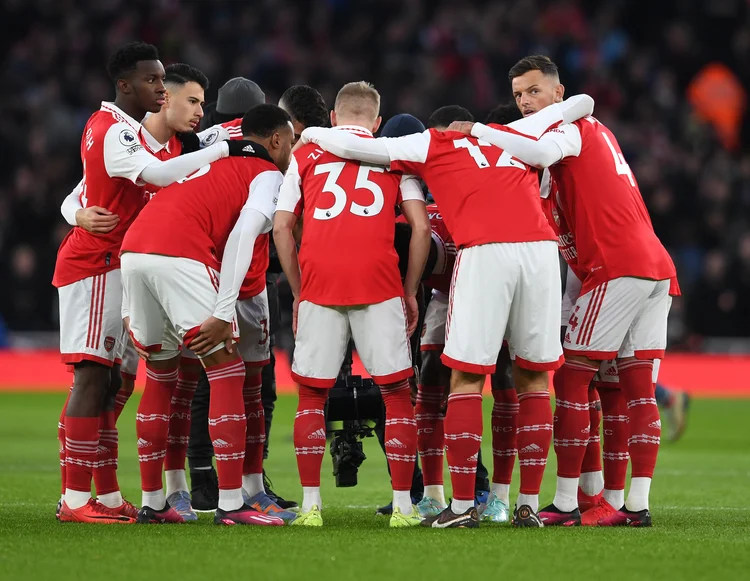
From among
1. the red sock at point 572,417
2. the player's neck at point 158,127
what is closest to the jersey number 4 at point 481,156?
the red sock at point 572,417

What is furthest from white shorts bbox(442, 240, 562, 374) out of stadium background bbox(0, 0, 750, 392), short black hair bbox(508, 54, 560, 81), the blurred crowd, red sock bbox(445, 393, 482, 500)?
the blurred crowd

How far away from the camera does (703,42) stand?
2066 cm

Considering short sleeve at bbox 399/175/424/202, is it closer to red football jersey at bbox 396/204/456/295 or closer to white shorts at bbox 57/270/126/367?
red football jersey at bbox 396/204/456/295

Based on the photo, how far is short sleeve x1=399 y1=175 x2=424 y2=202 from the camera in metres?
6.07

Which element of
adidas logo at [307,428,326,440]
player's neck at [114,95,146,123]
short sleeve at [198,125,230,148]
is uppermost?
player's neck at [114,95,146,123]

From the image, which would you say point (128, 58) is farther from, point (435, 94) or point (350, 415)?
point (435, 94)

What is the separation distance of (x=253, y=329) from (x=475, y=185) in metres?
1.50

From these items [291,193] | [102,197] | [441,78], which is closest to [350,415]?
[291,193]

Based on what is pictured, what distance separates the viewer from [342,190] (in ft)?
19.7

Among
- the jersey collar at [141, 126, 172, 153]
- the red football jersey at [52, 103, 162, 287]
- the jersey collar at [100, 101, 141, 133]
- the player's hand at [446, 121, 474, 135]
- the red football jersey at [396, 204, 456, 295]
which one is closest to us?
the player's hand at [446, 121, 474, 135]

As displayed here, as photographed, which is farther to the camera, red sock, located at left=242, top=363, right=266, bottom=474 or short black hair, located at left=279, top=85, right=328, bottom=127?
short black hair, located at left=279, top=85, right=328, bottom=127

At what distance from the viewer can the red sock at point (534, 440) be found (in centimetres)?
587

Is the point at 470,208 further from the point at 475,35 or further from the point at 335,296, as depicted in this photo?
the point at 475,35

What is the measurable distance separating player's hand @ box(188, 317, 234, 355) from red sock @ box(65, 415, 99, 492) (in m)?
0.73
